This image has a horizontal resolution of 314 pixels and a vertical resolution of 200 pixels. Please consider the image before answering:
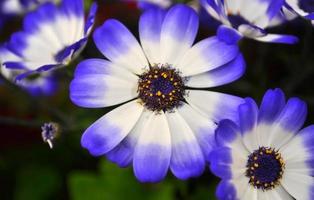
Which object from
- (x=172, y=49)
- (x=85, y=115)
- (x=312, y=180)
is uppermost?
(x=172, y=49)

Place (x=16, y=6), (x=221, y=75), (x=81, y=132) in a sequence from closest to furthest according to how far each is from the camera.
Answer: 1. (x=221, y=75)
2. (x=81, y=132)
3. (x=16, y=6)

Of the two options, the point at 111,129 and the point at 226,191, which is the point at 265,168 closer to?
the point at 226,191

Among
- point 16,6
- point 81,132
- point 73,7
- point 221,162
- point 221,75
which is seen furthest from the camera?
point 16,6

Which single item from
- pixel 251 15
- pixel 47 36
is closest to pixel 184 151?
pixel 251 15

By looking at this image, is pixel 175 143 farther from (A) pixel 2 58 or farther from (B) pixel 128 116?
(A) pixel 2 58

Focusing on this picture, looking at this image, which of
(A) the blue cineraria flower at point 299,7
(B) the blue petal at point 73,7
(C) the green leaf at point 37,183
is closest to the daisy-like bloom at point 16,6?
(B) the blue petal at point 73,7

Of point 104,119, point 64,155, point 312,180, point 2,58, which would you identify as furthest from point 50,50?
point 312,180

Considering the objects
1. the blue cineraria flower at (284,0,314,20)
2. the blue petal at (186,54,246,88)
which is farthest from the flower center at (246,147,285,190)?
the blue cineraria flower at (284,0,314,20)
